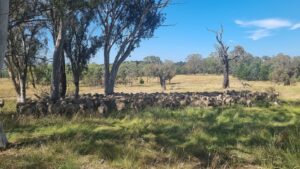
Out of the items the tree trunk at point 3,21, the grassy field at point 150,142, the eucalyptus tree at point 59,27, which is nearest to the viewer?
the tree trunk at point 3,21

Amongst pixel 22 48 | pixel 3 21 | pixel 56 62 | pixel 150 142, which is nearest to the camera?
pixel 3 21

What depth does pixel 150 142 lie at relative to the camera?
754 cm

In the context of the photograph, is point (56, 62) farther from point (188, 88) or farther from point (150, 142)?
point (188, 88)

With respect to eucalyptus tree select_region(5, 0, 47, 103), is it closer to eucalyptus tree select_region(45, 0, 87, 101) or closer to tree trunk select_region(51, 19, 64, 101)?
eucalyptus tree select_region(45, 0, 87, 101)

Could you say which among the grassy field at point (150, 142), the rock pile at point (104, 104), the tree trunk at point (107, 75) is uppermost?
the tree trunk at point (107, 75)

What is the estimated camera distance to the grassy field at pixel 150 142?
5988 mm

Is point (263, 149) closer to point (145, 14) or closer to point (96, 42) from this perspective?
point (96, 42)

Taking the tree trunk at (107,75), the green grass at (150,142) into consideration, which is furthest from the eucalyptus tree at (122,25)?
the green grass at (150,142)

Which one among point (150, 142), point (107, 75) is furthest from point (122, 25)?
point (150, 142)

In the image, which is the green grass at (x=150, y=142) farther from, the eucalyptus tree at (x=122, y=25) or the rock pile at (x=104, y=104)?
the eucalyptus tree at (x=122, y=25)

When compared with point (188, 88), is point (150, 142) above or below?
above

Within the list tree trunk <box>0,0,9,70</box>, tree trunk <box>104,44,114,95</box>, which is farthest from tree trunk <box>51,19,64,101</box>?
tree trunk <box>104,44,114,95</box>

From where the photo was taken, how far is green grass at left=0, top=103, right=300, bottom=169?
5996 mm

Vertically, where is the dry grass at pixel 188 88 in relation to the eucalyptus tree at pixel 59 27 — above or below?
below
